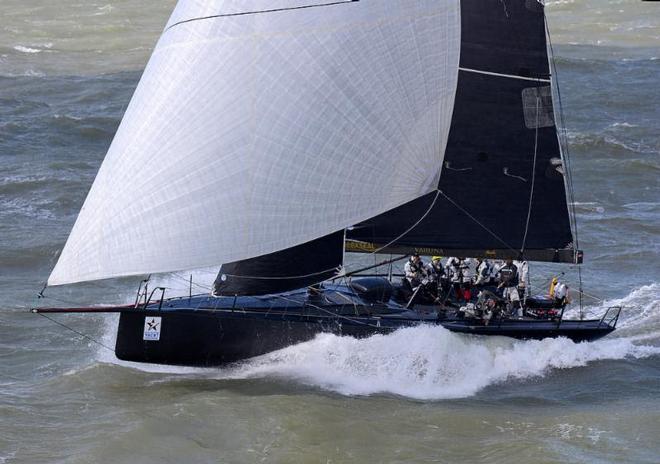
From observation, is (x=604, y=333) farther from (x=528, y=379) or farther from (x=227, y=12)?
(x=227, y=12)

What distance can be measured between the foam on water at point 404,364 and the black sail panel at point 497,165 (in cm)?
157

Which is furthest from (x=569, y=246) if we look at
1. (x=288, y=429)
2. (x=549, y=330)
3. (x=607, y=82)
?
(x=607, y=82)

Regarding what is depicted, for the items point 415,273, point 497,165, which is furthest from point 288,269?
point 497,165

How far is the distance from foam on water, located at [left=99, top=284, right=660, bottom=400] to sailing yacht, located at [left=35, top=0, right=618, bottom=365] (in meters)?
0.24

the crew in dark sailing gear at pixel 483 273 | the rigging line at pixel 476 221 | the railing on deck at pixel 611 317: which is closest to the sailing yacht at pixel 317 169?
the rigging line at pixel 476 221

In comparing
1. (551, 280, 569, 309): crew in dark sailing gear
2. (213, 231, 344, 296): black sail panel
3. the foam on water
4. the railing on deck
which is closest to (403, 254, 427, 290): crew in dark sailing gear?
the foam on water

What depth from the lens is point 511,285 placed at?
2189cm

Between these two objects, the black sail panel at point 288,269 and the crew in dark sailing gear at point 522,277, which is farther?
the crew in dark sailing gear at point 522,277

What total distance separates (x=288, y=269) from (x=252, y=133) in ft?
8.35

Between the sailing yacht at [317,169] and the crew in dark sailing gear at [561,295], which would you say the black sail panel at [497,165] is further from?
the crew in dark sailing gear at [561,295]

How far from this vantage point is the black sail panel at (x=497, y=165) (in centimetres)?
2011

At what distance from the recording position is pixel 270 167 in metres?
18.4

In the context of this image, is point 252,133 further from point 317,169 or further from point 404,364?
point 404,364

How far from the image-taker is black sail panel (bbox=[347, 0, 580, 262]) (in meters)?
20.1
